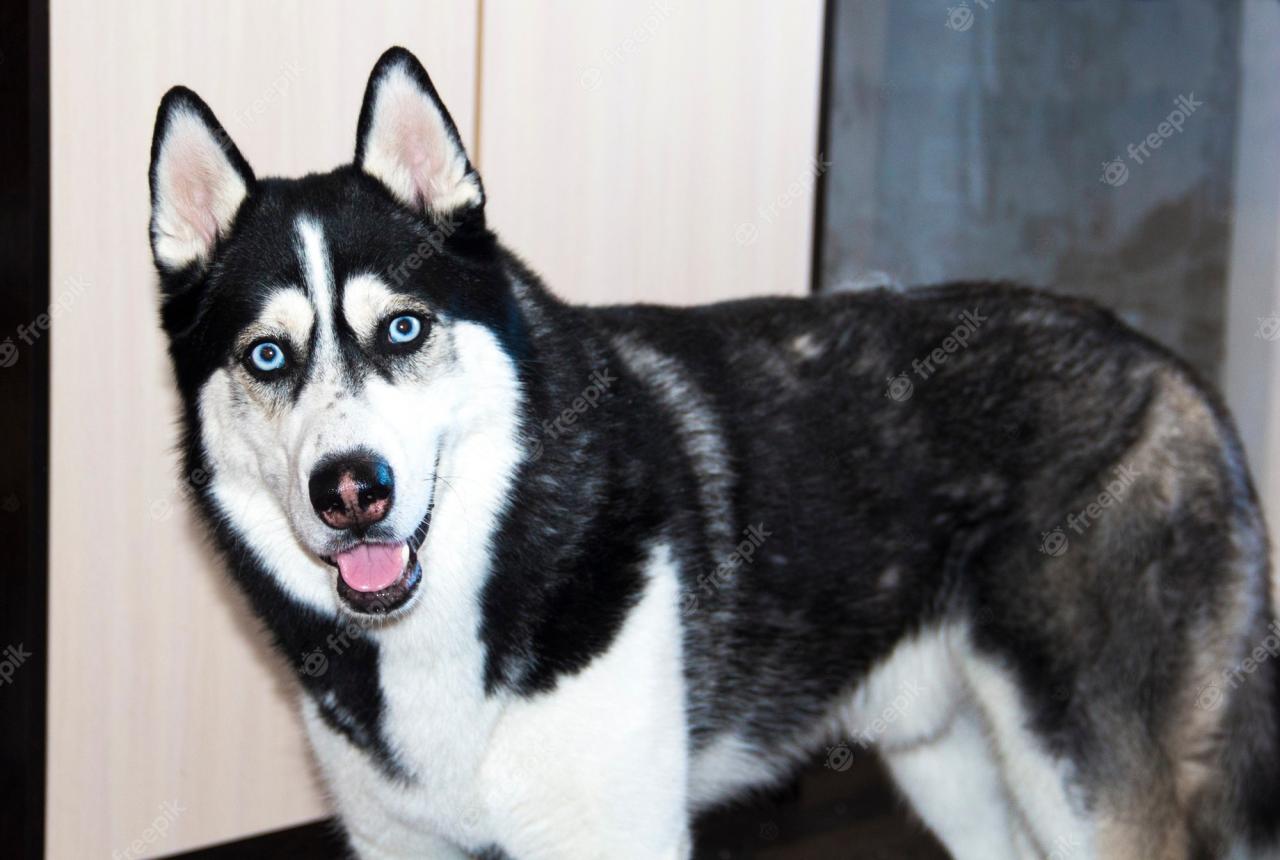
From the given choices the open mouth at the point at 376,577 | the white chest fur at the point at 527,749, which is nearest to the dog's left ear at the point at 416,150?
the open mouth at the point at 376,577

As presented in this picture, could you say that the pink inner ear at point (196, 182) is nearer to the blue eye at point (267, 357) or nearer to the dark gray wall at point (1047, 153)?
the blue eye at point (267, 357)

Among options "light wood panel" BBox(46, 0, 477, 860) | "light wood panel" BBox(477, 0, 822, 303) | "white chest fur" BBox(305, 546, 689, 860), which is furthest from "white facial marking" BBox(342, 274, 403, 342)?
"light wood panel" BBox(477, 0, 822, 303)

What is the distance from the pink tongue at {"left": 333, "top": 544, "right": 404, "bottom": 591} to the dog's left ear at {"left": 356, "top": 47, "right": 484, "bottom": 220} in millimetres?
526

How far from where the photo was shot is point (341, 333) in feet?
5.99

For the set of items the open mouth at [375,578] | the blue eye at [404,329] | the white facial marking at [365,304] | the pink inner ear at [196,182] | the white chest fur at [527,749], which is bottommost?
the white chest fur at [527,749]

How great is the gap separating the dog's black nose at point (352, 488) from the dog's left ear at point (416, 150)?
0.48 m

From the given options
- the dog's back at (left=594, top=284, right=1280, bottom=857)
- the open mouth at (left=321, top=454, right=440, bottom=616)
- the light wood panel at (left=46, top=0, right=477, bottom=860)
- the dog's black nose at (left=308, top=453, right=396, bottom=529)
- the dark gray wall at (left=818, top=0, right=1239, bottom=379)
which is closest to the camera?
the dog's black nose at (left=308, top=453, right=396, bottom=529)

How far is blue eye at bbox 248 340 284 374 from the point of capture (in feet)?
6.05

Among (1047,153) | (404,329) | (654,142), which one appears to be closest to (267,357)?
(404,329)

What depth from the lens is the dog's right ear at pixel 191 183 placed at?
1882mm

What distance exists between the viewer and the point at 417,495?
1.75 meters

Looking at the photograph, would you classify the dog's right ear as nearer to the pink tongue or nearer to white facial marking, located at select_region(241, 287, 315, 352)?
white facial marking, located at select_region(241, 287, 315, 352)

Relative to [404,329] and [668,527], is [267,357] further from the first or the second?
[668,527]

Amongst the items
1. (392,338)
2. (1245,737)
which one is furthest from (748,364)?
(1245,737)
